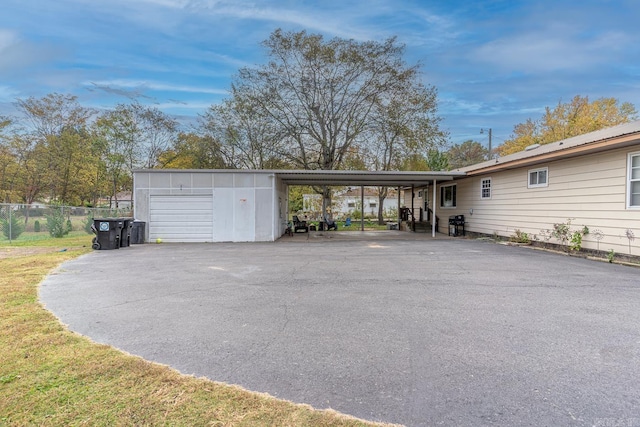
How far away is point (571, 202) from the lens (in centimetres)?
1007

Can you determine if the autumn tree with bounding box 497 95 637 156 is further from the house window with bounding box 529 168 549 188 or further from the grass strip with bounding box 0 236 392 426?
the grass strip with bounding box 0 236 392 426

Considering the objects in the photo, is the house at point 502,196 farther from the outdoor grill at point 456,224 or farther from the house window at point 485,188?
the outdoor grill at point 456,224

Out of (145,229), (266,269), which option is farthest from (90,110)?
(266,269)

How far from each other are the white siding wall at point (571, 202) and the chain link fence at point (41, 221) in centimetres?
1827

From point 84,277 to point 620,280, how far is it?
9.99m

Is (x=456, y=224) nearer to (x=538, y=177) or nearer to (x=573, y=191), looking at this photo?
(x=538, y=177)

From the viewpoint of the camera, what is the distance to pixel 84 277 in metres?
6.65

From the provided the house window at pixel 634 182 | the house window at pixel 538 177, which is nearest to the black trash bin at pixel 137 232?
the house window at pixel 538 177

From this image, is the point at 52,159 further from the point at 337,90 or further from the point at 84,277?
the point at 84,277

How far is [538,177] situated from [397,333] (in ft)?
34.9

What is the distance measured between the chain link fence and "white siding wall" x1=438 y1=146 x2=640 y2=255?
18.3 meters

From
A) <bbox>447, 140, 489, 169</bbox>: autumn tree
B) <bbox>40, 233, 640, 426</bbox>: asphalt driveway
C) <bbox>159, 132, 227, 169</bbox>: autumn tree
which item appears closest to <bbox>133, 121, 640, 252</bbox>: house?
<bbox>40, 233, 640, 426</bbox>: asphalt driveway

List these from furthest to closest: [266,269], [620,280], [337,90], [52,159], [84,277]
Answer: [52,159] < [337,90] < [266,269] < [84,277] < [620,280]

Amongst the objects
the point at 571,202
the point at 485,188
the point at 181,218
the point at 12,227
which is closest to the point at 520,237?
the point at 571,202
